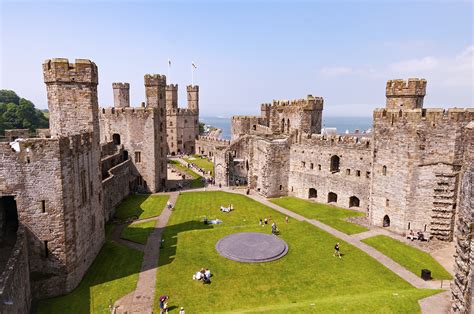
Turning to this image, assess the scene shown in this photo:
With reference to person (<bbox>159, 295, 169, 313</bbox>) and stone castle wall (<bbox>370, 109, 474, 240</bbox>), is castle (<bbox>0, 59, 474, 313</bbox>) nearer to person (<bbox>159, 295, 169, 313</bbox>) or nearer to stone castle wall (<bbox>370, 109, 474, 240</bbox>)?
stone castle wall (<bbox>370, 109, 474, 240</bbox>)

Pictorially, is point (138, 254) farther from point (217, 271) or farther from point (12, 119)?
point (12, 119)

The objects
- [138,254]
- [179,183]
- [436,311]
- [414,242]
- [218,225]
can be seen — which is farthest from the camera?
[179,183]

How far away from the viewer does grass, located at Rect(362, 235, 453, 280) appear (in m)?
23.2

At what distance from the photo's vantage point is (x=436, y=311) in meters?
17.8

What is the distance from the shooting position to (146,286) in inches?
831

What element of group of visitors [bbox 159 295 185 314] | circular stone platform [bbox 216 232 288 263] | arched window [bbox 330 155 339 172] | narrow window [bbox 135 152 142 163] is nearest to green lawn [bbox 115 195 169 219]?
narrow window [bbox 135 152 142 163]

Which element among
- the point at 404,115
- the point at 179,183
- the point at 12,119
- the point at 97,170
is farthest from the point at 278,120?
the point at 12,119

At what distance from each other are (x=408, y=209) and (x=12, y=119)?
291ft

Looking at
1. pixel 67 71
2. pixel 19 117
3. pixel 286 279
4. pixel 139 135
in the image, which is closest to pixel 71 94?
pixel 67 71

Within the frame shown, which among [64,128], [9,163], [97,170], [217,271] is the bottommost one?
[217,271]

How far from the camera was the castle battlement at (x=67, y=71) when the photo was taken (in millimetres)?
24469

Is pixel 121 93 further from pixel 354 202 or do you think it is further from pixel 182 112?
pixel 354 202

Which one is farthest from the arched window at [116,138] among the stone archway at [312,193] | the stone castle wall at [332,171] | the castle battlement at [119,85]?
the stone archway at [312,193]

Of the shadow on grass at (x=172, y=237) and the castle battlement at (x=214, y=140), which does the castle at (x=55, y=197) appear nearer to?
the shadow on grass at (x=172, y=237)
